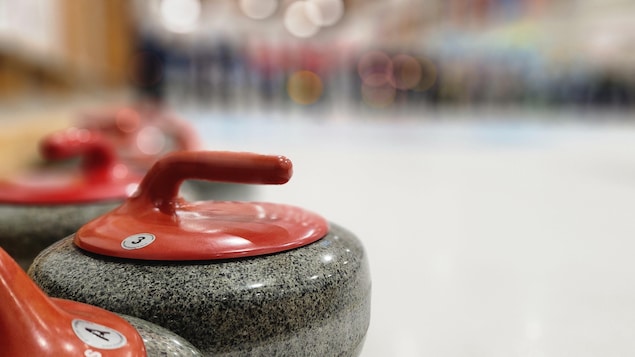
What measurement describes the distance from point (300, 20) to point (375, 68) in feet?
6.45

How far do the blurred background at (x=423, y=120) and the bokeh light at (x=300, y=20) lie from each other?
30mm

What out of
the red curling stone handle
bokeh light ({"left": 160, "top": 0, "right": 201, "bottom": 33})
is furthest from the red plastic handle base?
bokeh light ({"left": 160, "top": 0, "right": 201, "bottom": 33})

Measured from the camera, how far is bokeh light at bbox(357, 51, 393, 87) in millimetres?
6020

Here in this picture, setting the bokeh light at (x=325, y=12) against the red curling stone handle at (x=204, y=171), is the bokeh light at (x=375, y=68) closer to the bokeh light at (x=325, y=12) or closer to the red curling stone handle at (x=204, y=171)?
the bokeh light at (x=325, y=12)

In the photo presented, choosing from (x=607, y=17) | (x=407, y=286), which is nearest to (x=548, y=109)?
(x=607, y=17)

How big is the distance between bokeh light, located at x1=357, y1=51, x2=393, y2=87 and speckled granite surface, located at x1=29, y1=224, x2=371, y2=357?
A: 568 cm

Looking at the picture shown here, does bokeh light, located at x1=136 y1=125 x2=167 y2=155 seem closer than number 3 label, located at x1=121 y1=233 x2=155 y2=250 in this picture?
No

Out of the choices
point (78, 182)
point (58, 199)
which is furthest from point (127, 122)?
point (58, 199)

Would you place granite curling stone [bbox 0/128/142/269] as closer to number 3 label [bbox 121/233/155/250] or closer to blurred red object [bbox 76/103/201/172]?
number 3 label [bbox 121/233/155/250]

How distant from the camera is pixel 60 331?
13.2 inches

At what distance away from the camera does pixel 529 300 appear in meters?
0.84

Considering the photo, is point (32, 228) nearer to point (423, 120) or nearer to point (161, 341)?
point (161, 341)

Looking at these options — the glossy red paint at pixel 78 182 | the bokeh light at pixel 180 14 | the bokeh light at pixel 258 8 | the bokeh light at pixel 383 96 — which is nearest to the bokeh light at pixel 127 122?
the glossy red paint at pixel 78 182

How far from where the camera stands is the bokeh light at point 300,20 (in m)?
7.24
